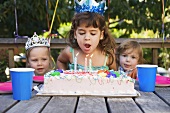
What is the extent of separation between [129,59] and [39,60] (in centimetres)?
70

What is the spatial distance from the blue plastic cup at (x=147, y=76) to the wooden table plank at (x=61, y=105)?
37 cm

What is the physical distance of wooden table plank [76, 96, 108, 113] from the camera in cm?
112

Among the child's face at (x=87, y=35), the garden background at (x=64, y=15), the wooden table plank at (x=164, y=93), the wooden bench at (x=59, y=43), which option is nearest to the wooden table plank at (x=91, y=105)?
the wooden table plank at (x=164, y=93)

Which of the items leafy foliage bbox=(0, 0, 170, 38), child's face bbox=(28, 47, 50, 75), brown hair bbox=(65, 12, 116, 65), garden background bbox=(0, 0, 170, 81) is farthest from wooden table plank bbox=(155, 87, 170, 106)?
leafy foliage bbox=(0, 0, 170, 38)

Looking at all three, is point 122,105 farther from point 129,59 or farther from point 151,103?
point 129,59

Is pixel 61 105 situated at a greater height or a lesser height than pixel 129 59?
lesser

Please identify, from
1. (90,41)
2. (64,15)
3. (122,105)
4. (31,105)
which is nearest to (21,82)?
(31,105)

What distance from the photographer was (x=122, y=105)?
121 centimetres

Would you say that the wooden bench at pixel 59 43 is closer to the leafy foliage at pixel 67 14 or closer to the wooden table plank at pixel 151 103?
the leafy foliage at pixel 67 14

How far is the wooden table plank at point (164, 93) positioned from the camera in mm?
1336

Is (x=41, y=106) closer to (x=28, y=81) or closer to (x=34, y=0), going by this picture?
(x=28, y=81)

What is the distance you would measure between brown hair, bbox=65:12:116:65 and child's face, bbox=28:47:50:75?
23 centimetres

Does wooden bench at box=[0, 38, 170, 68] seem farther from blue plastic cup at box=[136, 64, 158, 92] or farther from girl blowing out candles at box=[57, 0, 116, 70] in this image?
blue plastic cup at box=[136, 64, 158, 92]

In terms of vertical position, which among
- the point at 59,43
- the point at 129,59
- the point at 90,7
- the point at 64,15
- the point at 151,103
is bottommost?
the point at 151,103
